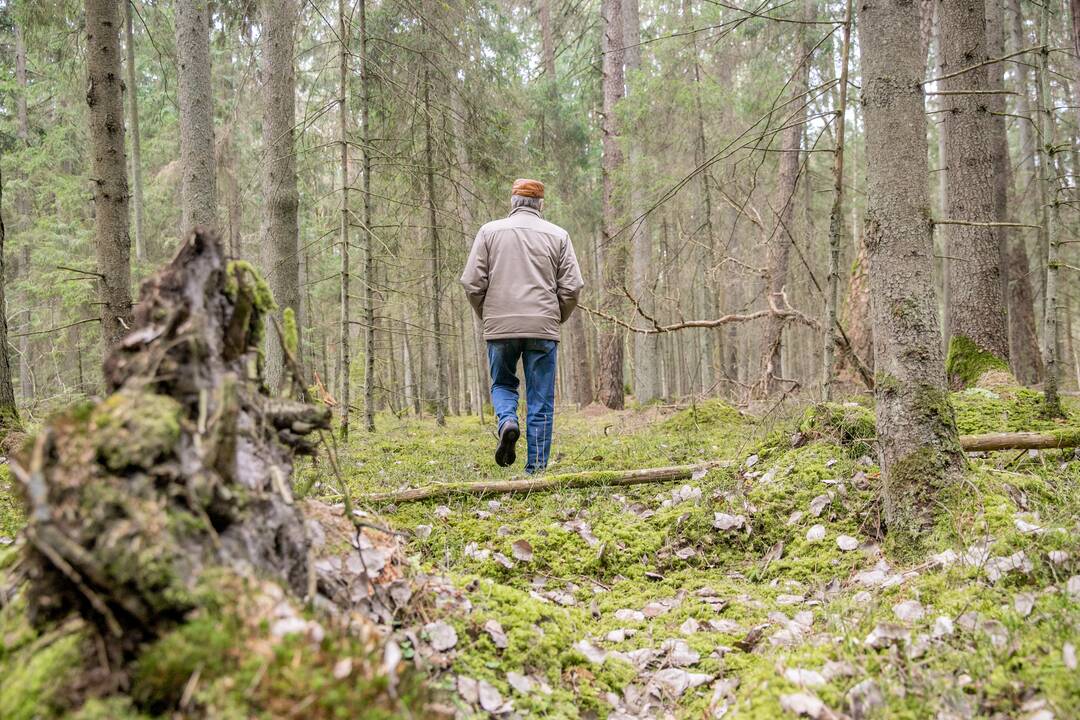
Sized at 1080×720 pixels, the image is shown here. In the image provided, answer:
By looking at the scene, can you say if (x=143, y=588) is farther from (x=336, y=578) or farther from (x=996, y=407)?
(x=996, y=407)

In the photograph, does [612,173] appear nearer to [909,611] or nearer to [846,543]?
[846,543]

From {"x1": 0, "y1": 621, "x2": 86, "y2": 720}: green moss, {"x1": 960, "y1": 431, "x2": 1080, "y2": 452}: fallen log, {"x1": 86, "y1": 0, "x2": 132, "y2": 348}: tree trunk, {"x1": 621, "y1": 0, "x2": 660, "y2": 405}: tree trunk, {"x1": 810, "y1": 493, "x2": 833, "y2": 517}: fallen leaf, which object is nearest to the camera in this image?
{"x1": 0, "y1": 621, "x2": 86, "y2": 720}: green moss

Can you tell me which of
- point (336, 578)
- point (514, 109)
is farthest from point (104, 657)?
point (514, 109)

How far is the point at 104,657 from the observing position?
3.84 ft

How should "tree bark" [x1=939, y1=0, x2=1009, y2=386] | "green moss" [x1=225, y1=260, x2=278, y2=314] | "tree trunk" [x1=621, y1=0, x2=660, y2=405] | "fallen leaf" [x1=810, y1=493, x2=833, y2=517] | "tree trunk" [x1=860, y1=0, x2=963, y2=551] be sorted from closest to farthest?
"green moss" [x1=225, y1=260, x2=278, y2=314] < "tree trunk" [x1=860, y1=0, x2=963, y2=551] < "fallen leaf" [x1=810, y1=493, x2=833, y2=517] < "tree bark" [x1=939, y1=0, x2=1009, y2=386] < "tree trunk" [x1=621, y1=0, x2=660, y2=405]

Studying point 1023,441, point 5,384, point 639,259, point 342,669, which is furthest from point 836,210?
point 639,259

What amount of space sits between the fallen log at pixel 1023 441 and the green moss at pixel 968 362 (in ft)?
8.58

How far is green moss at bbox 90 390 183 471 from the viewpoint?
1.30 metres

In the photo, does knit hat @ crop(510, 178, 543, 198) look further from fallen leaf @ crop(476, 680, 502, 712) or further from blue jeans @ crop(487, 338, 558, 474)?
fallen leaf @ crop(476, 680, 502, 712)

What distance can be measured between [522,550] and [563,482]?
1009 millimetres

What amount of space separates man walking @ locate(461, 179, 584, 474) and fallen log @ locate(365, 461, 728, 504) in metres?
0.81

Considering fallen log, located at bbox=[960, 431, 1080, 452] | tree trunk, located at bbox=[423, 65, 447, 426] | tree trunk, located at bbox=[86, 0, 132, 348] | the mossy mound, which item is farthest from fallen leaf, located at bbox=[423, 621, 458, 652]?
tree trunk, located at bbox=[423, 65, 447, 426]

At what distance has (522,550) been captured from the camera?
331 cm

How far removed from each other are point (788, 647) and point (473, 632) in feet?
3.66
